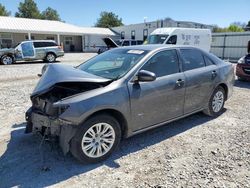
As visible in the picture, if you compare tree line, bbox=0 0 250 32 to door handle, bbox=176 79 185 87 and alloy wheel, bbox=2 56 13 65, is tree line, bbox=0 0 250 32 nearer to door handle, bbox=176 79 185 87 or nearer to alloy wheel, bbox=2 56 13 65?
alloy wheel, bbox=2 56 13 65

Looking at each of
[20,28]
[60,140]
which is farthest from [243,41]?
[20,28]

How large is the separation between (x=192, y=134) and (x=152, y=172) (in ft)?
5.04

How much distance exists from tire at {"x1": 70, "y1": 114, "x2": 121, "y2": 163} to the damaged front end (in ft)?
0.45

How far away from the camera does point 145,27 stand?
3503 centimetres

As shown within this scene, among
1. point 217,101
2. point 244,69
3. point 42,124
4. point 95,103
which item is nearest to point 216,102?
point 217,101

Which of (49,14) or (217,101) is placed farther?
(49,14)

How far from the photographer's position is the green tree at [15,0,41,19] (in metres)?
63.8

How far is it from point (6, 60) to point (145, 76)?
1602 centimetres

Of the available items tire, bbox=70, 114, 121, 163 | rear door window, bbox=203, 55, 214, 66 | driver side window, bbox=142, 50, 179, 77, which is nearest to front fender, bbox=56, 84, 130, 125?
tire, bbox=70, 114, 121, 163

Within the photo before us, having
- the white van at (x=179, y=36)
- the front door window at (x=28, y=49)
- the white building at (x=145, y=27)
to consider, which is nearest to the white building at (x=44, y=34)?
the white building at (x=145, y=27)

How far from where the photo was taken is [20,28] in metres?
29.6

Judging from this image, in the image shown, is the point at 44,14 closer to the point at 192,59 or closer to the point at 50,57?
the point at 50,57

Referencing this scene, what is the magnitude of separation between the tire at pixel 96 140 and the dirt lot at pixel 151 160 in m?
0.14

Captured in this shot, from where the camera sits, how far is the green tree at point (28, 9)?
209 feet
